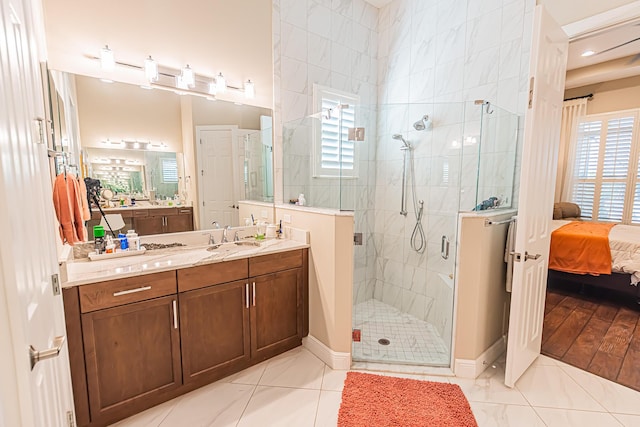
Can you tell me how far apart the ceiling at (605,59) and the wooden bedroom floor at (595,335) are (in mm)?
3142

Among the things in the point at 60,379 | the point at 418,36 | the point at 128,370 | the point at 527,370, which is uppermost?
the point at 418,36

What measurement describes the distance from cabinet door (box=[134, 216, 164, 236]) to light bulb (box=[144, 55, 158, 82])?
1.06m

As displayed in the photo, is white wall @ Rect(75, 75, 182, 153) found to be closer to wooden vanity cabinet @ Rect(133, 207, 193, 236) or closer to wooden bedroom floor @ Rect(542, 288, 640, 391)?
wooden vanity cabinet @ Rect(133, 207, 193, 236)

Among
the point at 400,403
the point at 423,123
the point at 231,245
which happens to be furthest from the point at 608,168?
the point at 231,245

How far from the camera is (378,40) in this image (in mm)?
3566

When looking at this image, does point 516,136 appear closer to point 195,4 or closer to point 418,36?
point 418,36

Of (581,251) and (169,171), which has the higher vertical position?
(169,171)

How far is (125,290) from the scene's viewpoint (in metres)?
1.70

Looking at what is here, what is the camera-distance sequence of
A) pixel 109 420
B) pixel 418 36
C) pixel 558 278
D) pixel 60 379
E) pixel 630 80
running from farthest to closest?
pixel 630 80, pixel 558 278, pixel 418 36, pixel 109 420, pixel 60 379

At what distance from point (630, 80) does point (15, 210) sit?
7.60 metres

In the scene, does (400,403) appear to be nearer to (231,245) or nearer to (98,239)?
(231,245)

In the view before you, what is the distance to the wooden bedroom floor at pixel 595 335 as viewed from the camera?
2.31 metres

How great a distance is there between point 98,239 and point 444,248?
2863 mm

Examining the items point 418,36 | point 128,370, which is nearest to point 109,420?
point 128,370
